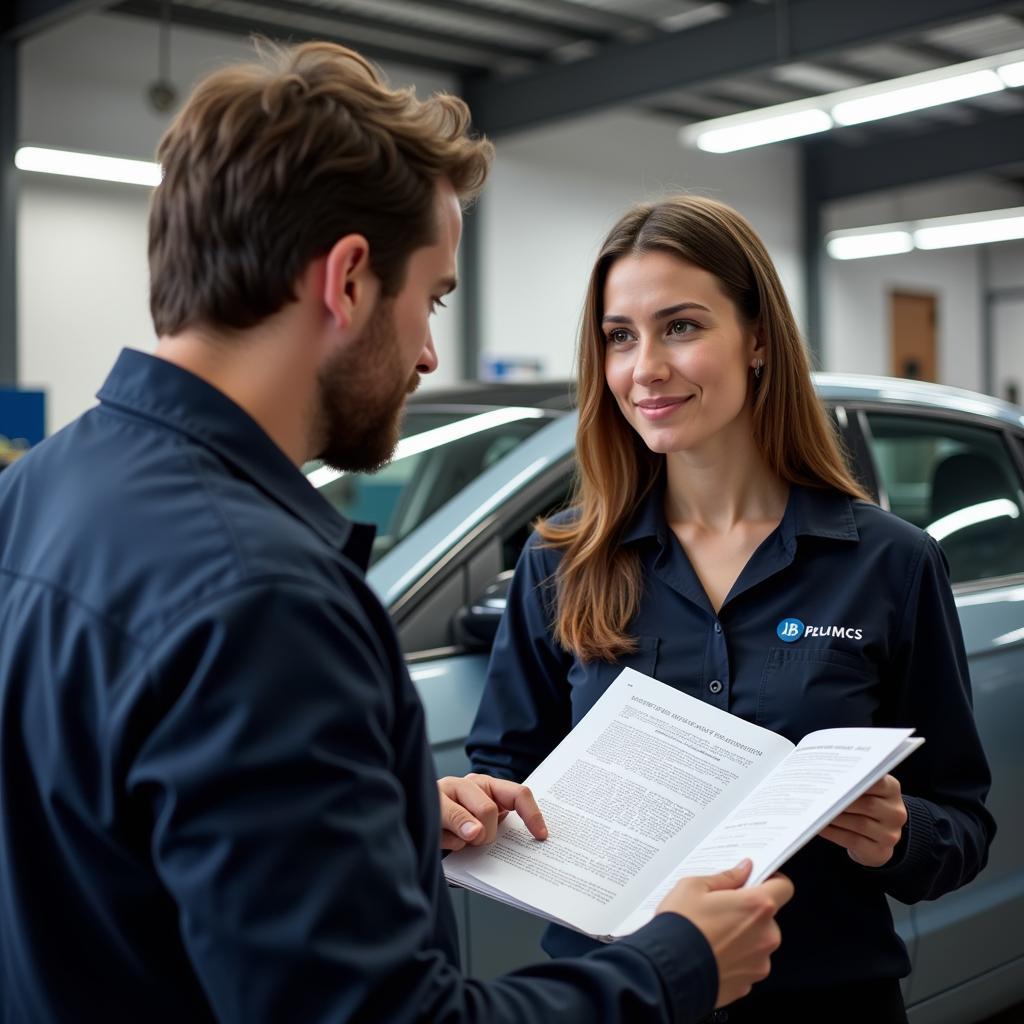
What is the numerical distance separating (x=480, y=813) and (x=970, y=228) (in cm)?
1156

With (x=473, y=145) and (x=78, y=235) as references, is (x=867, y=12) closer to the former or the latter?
(x=78, y=235)

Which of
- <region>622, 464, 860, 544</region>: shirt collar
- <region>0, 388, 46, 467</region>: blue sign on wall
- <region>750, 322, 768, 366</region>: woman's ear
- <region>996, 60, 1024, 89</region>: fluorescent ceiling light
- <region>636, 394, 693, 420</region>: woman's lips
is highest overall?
<region>996, 60, 1024, 89</region>: fluorescent ceiling light

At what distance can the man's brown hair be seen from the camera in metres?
1.00

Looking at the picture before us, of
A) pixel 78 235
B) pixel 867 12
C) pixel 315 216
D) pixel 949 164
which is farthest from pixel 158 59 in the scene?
pixel 315 216

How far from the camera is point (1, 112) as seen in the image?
732cm

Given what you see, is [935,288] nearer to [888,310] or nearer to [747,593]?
[888,310]

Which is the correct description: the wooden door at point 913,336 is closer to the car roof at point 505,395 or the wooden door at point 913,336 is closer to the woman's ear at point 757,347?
the car roof at point 505,395

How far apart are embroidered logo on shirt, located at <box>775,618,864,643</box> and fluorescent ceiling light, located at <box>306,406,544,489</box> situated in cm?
113

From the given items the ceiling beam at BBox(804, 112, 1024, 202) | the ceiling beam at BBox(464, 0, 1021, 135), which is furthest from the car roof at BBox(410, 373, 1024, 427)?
the ceiling beam at BBox(804, 112, 1024, 202)

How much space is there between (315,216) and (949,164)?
11508 mm

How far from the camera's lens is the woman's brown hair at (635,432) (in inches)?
69.4

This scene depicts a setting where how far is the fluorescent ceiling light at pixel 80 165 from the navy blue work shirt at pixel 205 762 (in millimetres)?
7026

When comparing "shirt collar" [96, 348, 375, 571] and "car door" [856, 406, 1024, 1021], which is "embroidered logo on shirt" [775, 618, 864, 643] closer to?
"shirt collar" [96, 348, 375, 571]

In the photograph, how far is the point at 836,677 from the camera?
1617 millimetres
